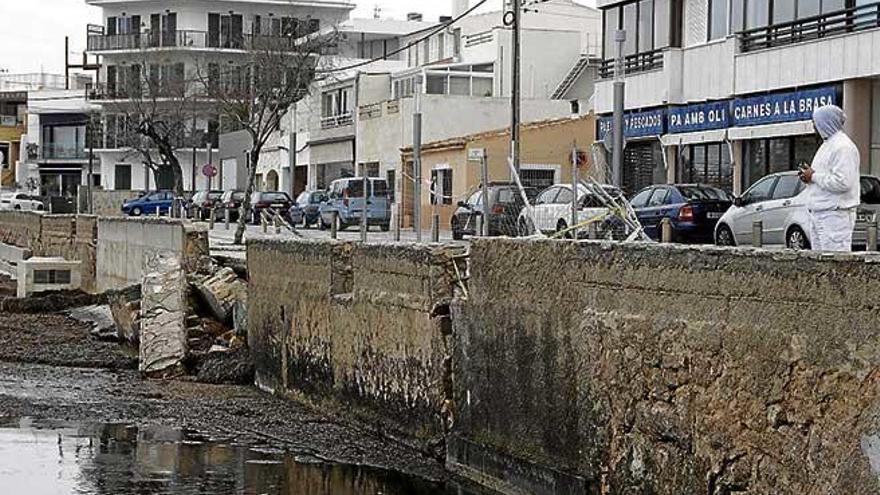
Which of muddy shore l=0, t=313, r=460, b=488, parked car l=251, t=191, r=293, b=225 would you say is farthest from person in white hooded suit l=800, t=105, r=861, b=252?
parked car l=251, t=191, r=293, b=225

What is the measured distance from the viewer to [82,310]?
3164cm

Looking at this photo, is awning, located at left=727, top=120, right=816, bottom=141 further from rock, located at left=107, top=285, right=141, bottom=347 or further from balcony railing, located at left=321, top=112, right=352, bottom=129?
balcony railing, located at left=321, top=112, right=352, bottom=129

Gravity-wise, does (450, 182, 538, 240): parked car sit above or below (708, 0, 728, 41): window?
below

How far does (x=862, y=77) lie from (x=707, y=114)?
695 centimetres

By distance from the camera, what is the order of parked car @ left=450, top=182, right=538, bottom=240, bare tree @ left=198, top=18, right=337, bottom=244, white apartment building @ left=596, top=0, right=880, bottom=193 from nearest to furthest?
parked car @ left=450, top=182, right=538, bottom=240, white apartment building @ left=596, top=0, right=880, bottom=193, bare tree @ left=198, top=18, right=337, bottom=244

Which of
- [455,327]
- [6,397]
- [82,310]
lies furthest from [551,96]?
[455,327]

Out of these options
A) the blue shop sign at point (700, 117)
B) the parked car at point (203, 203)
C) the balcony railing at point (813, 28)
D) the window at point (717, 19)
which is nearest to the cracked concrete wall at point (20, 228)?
the parked car at point (203, 203)

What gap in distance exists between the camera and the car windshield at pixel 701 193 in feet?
98.4

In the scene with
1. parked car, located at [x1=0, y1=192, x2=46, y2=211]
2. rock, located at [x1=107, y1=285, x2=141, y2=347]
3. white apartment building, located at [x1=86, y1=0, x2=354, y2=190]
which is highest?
white apartment building, located at [x1=86, y1=0, x2=354, y2=190]

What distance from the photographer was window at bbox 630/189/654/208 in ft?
101

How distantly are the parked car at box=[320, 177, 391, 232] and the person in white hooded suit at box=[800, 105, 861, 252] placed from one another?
27087 millimetres

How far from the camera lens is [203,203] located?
207ft

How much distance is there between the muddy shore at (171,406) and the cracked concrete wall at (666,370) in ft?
4.72

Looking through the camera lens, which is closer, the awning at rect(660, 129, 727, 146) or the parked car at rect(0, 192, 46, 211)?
the awning at rect(660, 129, 727, 146)
